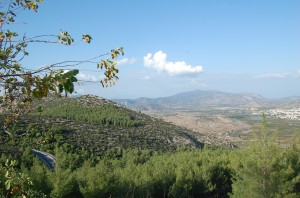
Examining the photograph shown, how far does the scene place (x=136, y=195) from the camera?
2416 centimetres

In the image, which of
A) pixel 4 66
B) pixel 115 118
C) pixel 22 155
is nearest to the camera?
pixel 4 66

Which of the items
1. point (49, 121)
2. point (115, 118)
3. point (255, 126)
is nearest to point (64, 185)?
point (255, 126)

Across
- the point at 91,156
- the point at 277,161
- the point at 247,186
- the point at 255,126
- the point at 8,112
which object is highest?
the point at 8,112

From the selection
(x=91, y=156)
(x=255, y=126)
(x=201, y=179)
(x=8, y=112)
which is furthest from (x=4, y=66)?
(x=91, y=156)

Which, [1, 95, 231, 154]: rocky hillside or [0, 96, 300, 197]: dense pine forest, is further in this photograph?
[1, 95, 231, 154]: rocky hillside

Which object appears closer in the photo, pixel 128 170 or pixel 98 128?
pixel 128 170

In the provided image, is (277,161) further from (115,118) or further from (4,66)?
(115,118)

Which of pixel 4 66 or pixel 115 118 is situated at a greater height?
pixel 4 66

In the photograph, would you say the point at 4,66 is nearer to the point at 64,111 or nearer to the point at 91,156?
the point at 91,156

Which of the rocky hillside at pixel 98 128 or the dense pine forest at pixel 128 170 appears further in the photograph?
the rocky hillside at pixel 98 128

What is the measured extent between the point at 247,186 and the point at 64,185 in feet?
39.9

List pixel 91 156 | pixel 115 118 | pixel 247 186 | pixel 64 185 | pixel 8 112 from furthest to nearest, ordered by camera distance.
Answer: pixel 115 118
pixel 91 156
pixel 64 185
pixel 247 186
pixel 8 112

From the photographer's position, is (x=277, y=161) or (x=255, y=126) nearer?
(x=255, y=126)

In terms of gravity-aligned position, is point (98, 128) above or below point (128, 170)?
above
